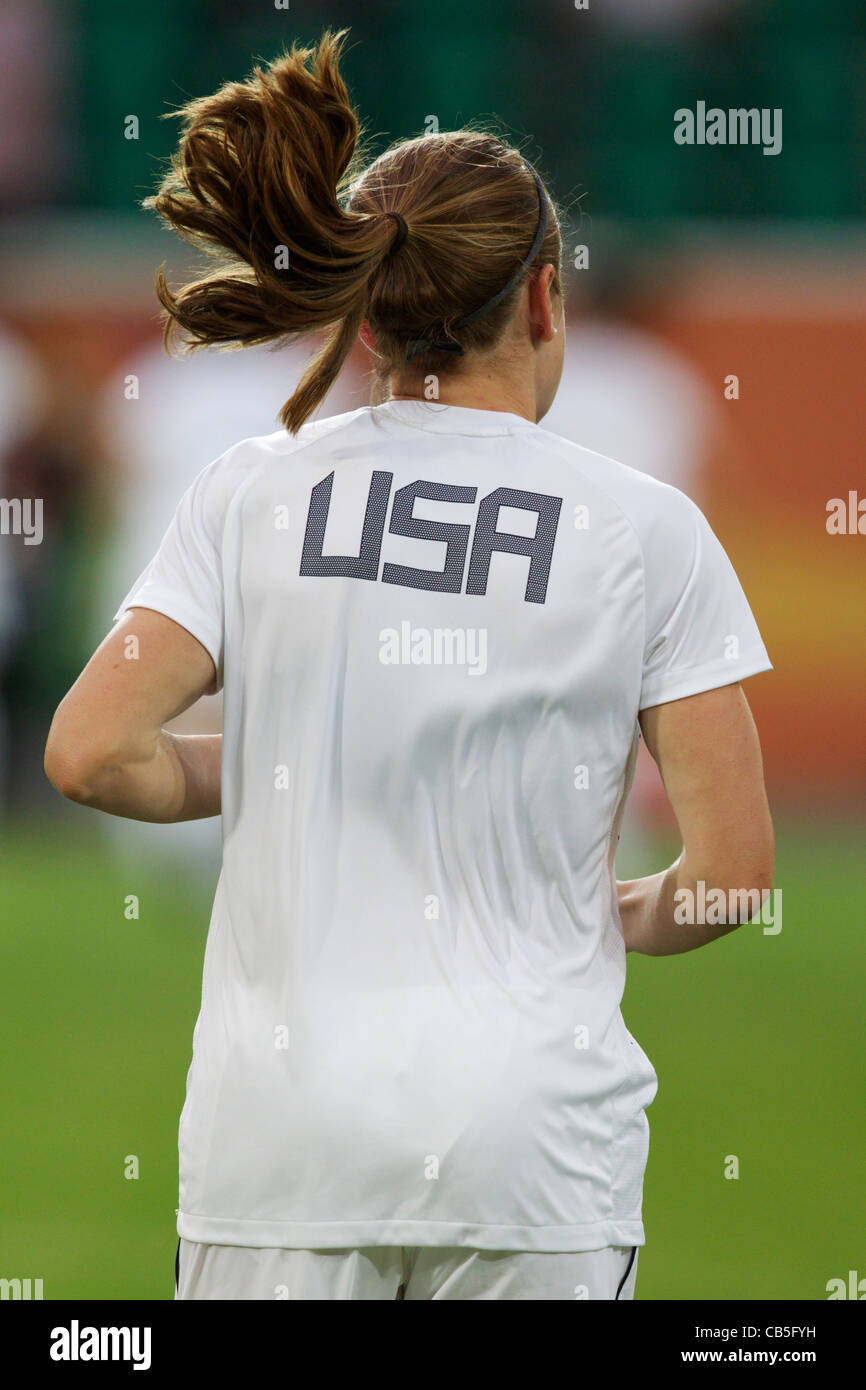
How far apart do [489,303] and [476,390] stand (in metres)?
0.07

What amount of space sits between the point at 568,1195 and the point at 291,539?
55 cm

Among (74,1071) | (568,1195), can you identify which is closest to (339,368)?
(568,1195)

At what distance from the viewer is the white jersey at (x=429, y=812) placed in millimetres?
1270

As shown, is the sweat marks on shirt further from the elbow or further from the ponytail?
the elbow

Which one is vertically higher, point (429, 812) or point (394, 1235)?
point (429, 812)

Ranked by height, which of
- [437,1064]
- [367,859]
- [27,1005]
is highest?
[367,859]

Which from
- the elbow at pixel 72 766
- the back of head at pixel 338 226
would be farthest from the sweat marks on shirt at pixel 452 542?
the elbow at pixel 72 766

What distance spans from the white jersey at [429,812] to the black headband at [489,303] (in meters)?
0.06

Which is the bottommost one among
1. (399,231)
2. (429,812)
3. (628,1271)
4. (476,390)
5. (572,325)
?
(628,1271)

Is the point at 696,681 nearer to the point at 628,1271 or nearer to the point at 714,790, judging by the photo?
the point at 714,790

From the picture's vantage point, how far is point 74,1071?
4535mm

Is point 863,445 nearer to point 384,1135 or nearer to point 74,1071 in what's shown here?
point 74,1071

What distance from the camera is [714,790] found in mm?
1327

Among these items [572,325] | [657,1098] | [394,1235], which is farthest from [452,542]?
[572,325]
